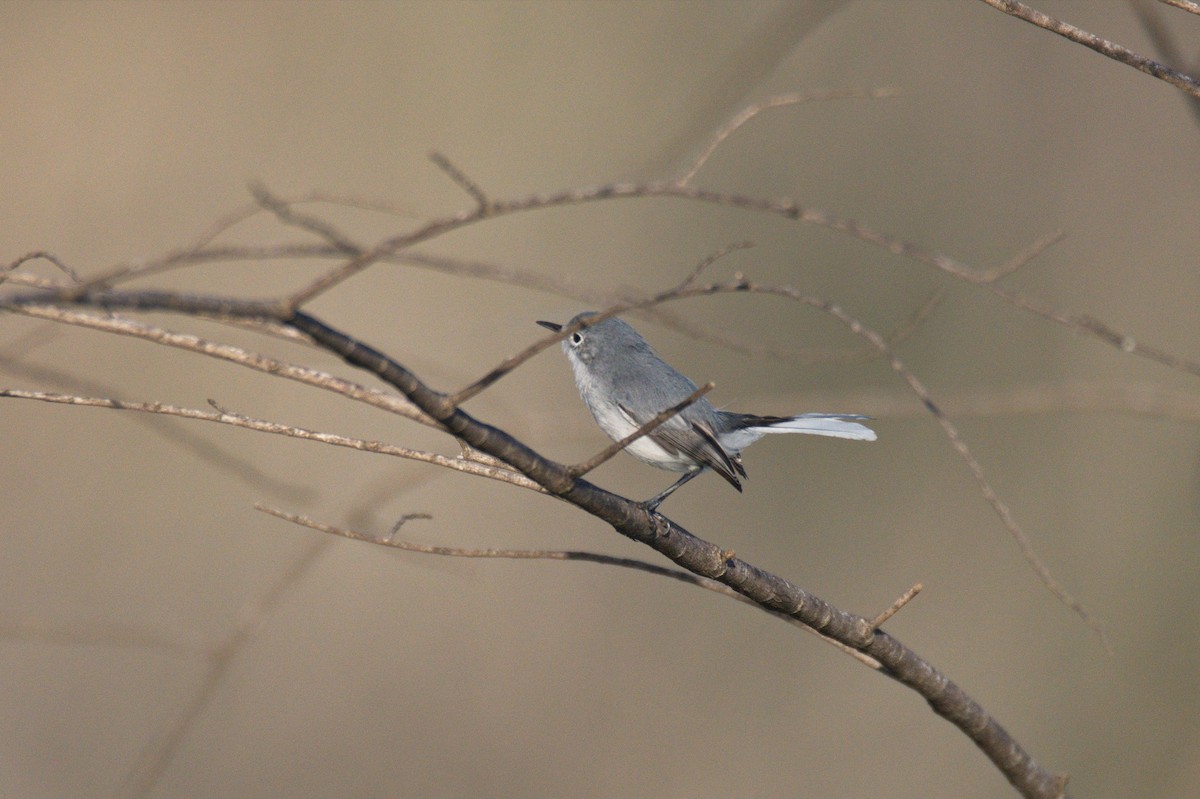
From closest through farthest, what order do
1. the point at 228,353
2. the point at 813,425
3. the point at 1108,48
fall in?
1. the point at 228,353
2. the point at 1108,48
3. the point at 813,425

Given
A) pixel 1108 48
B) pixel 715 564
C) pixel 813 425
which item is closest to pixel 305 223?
pixel 715 564

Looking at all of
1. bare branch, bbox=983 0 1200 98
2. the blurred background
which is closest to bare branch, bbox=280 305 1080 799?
bare branch, bbox=983 0 1200 98

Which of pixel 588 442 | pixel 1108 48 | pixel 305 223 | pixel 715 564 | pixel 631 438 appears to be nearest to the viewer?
pixel 305 223

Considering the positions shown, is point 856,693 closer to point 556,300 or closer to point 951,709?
point 556,300

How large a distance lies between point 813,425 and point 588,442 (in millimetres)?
1589

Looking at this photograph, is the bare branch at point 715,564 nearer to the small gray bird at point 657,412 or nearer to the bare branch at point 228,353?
the bare branch at point 228,353

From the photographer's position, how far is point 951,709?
1.84 metres

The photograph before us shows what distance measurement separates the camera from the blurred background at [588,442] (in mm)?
4770

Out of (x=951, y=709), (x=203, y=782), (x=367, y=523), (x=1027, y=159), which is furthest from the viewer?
(x=1027, y=159)

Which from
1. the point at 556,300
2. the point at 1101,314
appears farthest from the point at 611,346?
the point at 1101,314

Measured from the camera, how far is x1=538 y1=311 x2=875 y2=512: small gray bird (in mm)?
2812

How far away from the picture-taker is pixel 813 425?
298 cm

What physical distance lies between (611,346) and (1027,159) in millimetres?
3760

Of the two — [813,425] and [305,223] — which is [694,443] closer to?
[813,425]
